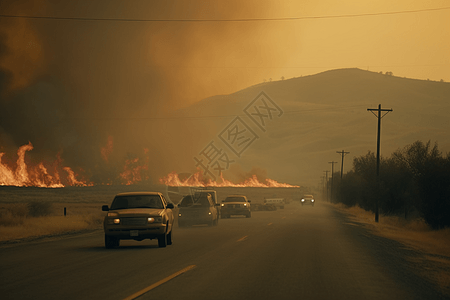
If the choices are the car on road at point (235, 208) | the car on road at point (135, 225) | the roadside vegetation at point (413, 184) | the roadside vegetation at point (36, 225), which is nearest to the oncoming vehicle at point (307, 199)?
the roadside vegetation at point (413, 184)

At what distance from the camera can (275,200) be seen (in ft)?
231

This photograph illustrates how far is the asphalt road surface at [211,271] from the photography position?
9609 mm

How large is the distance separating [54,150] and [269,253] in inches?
3073

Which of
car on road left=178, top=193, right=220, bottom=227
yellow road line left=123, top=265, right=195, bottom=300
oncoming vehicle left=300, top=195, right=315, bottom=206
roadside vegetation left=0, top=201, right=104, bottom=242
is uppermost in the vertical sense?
yellow road line left=123, top=265, right=195, bottom=300

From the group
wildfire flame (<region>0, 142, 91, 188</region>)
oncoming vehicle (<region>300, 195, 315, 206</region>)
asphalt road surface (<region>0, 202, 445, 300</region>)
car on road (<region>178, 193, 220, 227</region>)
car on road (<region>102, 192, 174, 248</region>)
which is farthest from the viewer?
wildfire flame (<region>0, 142, 91, 188</region>)

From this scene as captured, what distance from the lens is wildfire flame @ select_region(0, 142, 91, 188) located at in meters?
80.3

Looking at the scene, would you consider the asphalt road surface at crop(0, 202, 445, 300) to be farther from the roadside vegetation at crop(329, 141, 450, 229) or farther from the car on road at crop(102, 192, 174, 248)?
the roadside vegetation at crop(329, 141, 450, 229)

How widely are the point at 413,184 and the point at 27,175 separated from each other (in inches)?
2415

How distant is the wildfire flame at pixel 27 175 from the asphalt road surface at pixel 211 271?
Answer: 6570 centimetres

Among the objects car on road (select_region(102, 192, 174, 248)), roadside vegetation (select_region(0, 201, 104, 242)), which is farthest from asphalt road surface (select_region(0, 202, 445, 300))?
roadside vegetation (select_region(0, 201, 104, 242))

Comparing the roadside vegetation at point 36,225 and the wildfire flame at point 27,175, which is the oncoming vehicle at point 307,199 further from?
the roadside vegetation at point 36,225

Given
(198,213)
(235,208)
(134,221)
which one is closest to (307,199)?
(235,208)

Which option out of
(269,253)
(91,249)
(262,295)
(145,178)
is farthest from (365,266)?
(145,178)

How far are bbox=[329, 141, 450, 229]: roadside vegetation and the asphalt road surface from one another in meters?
15.1
